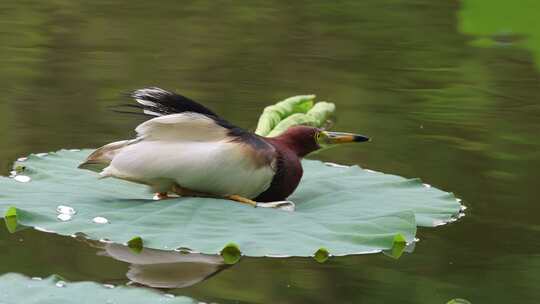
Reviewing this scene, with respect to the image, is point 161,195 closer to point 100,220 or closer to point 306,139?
point 100,220

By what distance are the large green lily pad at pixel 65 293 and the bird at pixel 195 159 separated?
1030mm

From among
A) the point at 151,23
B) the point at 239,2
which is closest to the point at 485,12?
the point at 151,23

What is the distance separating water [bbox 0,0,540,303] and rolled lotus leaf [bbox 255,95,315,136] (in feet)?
0.95

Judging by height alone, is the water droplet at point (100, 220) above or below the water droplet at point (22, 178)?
above

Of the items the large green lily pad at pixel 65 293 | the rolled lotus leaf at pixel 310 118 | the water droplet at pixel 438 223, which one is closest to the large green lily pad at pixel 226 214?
the water droplet at pixel 438 223

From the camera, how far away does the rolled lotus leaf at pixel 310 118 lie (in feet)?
19.5

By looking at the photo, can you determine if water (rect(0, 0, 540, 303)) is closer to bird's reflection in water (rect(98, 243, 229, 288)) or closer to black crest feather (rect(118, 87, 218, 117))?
bird's reflection in water (rect(98, 243, 229, 288))

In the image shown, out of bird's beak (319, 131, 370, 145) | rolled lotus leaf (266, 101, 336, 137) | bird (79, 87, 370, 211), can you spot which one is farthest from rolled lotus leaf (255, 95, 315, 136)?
bird (79, 87, 370, 211)

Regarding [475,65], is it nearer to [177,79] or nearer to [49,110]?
[177,79]

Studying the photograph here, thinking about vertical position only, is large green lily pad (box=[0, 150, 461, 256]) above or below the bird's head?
below

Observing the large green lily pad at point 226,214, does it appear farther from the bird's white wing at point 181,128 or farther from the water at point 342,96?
the bird's white wing at point 181,128

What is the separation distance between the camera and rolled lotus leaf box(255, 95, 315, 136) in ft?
19.5

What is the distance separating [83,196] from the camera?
4.62 metres

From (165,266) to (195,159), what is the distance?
0.49m
